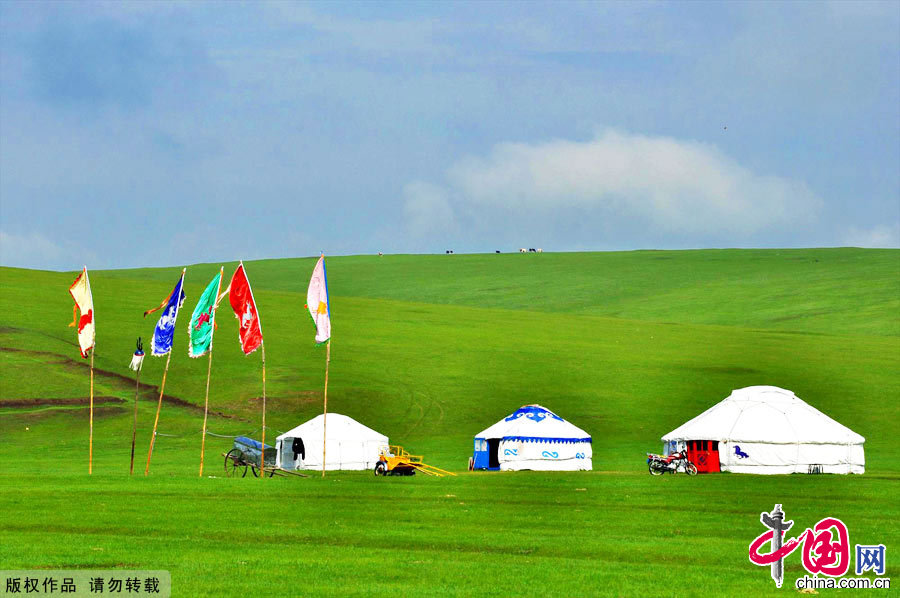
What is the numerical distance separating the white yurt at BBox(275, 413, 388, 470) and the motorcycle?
12905mm

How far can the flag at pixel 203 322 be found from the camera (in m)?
42.6

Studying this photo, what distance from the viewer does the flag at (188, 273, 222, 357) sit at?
42.6 meters

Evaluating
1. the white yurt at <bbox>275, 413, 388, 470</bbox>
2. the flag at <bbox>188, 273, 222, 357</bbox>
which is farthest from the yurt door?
the flag at <bbox>188, 273, 222, 357</bbox>

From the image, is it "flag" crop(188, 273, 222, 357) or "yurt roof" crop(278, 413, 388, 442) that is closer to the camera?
"flag" crop(188, 273, 222, 357)

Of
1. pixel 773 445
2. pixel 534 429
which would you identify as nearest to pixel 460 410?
pixel 534 429

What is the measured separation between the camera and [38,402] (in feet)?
227

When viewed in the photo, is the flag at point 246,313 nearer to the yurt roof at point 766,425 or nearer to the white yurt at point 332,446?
the white yurt at point 332,446

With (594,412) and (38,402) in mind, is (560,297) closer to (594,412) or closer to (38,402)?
(594,412)

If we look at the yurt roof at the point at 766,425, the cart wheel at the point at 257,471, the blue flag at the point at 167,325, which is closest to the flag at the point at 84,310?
the blue flag at the point at 167,325

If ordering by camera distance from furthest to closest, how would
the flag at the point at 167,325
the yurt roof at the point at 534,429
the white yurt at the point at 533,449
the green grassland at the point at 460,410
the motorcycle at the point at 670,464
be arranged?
the yurt roof at the point at 534,429 → the white yurt at the point at 533,449 → the motorcycle at the point at 670,464 → the flag at the point at 167,325 → the green grassland at the point at 460,410

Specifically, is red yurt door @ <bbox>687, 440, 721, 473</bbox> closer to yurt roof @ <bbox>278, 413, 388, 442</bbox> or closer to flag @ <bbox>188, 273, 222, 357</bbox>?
yurt roof @ <bbox>278, 413, 388, 442</bbox>

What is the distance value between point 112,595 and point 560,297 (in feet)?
400

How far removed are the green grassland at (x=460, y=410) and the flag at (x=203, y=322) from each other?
5.38 meters

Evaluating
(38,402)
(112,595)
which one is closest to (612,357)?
(38,402)
